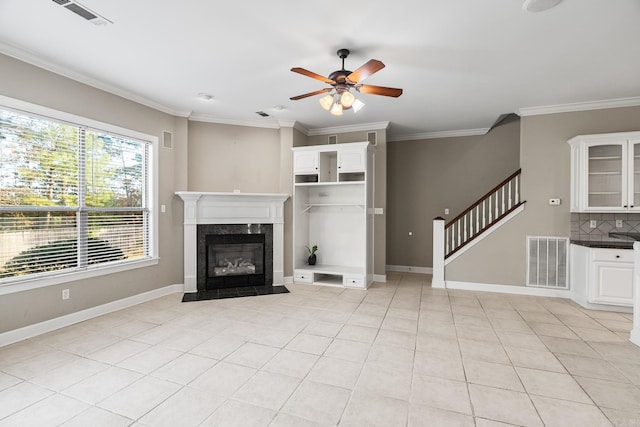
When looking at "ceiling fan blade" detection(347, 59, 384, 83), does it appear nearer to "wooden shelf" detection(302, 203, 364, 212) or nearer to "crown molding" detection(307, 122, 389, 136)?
"wooden shelf" detection(302, 203, 364, 212)

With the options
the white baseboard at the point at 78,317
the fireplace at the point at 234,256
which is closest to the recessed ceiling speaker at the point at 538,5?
the fireplace at the point at 234,256

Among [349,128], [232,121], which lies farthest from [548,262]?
[232,121]

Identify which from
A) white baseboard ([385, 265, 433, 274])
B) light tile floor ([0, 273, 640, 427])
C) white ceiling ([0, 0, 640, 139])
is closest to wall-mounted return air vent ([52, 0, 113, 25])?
white ceiling ([0, 0, 640, 139])

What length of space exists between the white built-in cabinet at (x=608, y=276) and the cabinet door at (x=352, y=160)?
337 centimetres

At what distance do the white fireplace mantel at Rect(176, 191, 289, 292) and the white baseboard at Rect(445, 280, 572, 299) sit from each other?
302 centimetres

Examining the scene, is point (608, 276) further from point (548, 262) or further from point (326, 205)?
point (326, 205)

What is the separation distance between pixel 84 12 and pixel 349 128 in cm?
420

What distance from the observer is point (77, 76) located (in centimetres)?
359

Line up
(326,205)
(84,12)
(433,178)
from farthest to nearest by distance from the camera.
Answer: (433,178) < (326,205) < (84,12)

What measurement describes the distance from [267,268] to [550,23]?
15.6 feet

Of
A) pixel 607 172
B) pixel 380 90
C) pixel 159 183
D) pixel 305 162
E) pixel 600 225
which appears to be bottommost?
pixel 600 225

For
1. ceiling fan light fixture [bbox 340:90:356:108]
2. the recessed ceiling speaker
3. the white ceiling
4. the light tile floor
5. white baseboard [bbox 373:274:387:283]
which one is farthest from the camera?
white baseboard [bbox 373:274:387:283]

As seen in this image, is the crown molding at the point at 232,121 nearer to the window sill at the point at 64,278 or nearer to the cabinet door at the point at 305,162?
the cabinet door at the point at 305,162

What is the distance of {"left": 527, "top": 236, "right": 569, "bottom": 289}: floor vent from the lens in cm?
467
